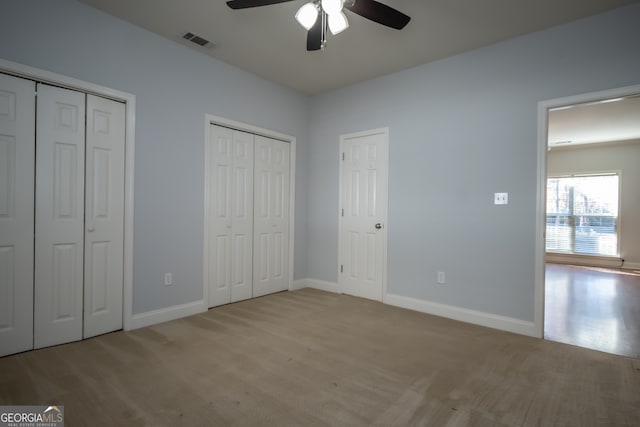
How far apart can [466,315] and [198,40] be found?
4.03 m

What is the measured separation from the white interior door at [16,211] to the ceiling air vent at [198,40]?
1.40m

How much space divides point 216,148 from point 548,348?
152 inches

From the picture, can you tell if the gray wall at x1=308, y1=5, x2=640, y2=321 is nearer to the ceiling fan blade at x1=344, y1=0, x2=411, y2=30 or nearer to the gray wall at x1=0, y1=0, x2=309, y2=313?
the ceiling fan blade at x1=344, y1=0, x2=411, y2=30

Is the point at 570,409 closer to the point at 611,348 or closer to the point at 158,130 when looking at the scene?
the point at 611,348

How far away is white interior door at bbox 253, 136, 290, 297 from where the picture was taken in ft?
14.2

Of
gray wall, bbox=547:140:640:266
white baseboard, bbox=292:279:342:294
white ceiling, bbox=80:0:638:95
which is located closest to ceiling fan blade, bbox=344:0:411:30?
white ceiling, bbox=80:0:638:95

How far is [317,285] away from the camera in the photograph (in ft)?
16.0

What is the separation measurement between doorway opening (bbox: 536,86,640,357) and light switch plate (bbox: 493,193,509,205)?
0.28 metres

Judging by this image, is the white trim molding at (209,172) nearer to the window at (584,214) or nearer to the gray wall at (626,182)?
the window at (584,214)

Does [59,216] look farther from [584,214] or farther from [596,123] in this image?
[584,214]

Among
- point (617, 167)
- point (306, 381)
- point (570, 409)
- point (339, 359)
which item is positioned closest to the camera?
point (570, 409)

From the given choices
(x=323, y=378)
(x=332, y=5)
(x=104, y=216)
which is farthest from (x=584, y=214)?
(x=104, y=216)

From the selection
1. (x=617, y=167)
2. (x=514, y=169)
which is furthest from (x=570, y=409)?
(x=617, y=167)

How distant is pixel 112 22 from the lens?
9.70 ft
